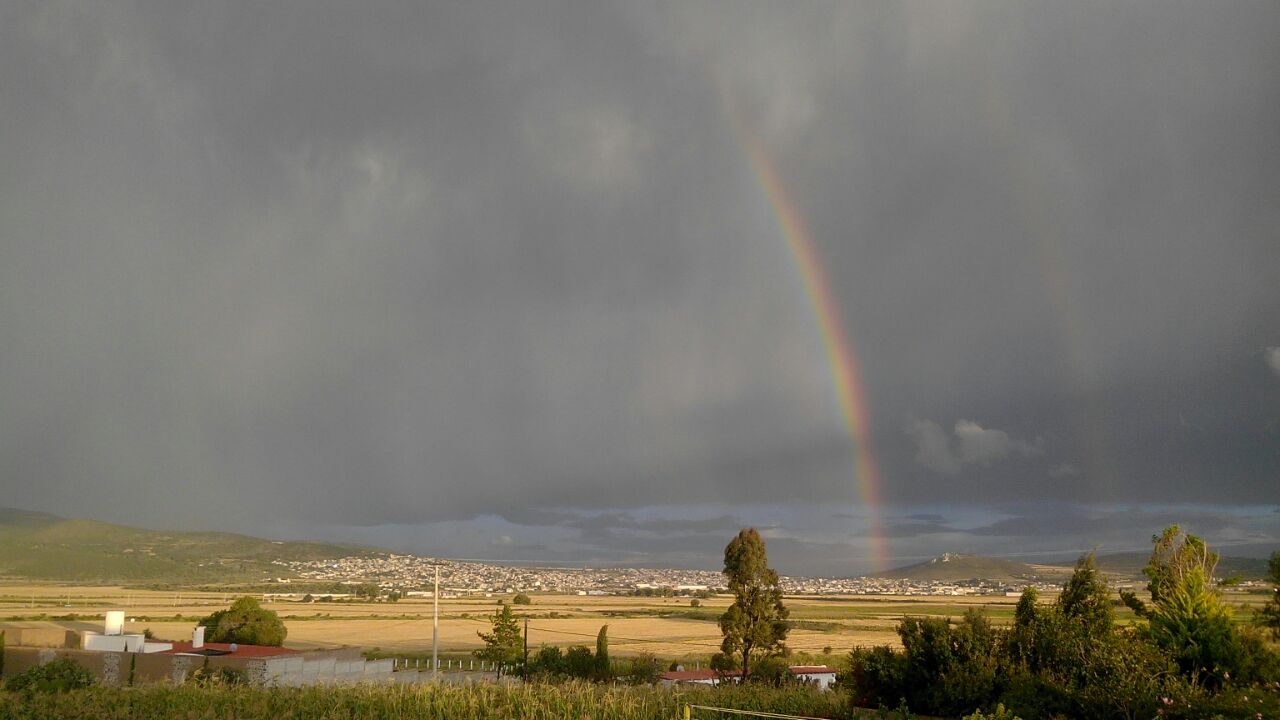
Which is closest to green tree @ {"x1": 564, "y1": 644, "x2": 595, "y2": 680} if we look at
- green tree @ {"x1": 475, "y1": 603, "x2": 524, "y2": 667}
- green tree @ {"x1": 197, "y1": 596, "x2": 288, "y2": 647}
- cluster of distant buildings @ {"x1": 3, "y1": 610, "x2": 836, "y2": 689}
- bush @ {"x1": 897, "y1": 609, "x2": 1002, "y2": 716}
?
cluster of distant buildings @ {"x1": 3, "y1": 610, "x2": 836, "y2": 689}

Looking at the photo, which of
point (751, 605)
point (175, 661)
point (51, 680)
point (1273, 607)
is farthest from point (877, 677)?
point (175, 661)

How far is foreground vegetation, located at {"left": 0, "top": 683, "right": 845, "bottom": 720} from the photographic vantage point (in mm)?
13383

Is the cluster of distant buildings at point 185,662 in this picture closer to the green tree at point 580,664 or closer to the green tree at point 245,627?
the green tree at point 580,664

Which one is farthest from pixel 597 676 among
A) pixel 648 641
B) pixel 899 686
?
pixel 648 641

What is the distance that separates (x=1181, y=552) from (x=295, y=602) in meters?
156

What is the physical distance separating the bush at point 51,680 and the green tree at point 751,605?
28.7m

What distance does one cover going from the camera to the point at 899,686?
19.5 meters

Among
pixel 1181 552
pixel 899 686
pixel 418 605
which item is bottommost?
pixel 418 605

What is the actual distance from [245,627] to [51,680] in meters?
46.4

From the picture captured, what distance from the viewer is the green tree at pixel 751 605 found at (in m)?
42.0

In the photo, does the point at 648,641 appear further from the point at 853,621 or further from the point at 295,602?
the point at 295,602

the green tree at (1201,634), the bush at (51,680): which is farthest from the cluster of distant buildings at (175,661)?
the green tree at (1201,634)

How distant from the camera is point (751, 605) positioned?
140ft

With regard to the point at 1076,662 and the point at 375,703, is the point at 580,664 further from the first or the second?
the point at 375,703
